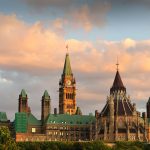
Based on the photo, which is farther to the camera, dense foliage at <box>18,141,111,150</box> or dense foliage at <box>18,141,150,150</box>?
dense foliage at <box>18,141,150,150</box>

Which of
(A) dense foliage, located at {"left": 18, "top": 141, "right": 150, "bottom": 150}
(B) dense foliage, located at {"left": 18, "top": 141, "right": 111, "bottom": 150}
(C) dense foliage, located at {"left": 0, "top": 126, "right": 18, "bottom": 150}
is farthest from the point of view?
(A) dense foliage, located at {"left": 18, "top": 141, "right": 150, "bottom": 150}

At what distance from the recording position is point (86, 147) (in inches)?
6841

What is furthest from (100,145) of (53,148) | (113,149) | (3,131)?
(3,131)

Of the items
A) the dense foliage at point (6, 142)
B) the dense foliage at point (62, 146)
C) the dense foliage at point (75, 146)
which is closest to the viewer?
the dense foliage at point (6, 142)

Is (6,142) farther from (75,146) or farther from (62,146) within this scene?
(75,146)

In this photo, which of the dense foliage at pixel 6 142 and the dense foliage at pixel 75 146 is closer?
the dense foliage at pixel 6 142

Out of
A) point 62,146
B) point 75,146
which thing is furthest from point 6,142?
point 75,146

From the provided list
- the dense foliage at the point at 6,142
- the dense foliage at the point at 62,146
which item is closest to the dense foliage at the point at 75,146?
the dense foliage at the point at 62,146

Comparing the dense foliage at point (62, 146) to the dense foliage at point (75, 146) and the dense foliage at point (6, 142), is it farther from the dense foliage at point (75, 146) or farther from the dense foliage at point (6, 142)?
the dense foliage at point (6, 142)

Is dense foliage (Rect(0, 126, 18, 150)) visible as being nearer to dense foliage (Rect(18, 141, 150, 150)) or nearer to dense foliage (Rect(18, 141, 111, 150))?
dense foliage (Rect(18, 141, 150, 150))

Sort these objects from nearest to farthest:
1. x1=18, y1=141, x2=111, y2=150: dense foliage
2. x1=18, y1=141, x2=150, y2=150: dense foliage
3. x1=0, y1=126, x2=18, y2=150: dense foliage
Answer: x1=0, y1=126, x2=18, y2=150: dense foliage → x1=18, y1=141, x2=111, y2=150: dense foliage → x1=18, y1=141, x2=150, y2=150: dense foliage

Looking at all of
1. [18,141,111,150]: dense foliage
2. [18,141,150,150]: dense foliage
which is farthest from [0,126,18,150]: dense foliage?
[18,141,111,150]: dense foliage

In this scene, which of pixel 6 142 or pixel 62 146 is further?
pixel 62 146

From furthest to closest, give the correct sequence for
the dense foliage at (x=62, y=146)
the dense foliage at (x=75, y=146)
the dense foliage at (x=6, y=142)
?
1. the dense foliage at (x=75, y=146)
2. the dense foliage at (x=62, y=146)
3. the dense foliage at (x=6, y=142)
